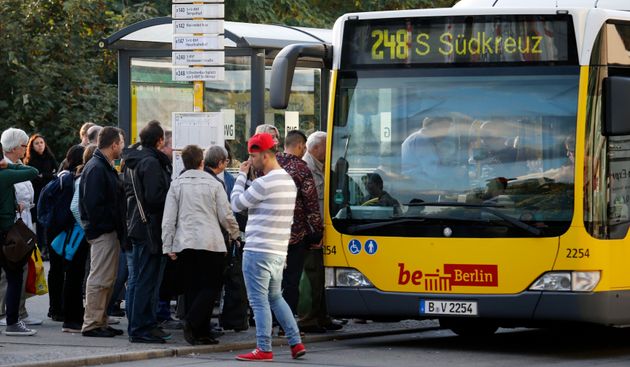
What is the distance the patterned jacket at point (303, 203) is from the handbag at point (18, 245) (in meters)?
2.22

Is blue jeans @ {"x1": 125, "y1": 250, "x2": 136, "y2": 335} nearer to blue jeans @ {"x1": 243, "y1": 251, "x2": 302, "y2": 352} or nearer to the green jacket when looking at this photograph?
the green jacket

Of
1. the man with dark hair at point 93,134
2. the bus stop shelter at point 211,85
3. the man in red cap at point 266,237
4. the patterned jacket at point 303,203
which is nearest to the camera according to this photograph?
the man in red cap at point 266,237

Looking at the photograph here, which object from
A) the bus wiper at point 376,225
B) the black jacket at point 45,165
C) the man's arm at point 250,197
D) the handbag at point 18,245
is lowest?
the handbag at point 18,245

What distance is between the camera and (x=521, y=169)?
11953 mm

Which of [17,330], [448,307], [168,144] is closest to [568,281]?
[448,307]

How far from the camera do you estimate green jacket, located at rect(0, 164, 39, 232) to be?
41.3ft

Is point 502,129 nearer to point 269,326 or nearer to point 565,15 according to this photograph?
point 565,15

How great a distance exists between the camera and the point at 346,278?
12.5 m

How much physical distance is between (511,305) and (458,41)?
2.20 m

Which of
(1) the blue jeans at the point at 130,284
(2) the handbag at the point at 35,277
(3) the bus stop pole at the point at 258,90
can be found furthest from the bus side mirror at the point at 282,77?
(3) the bus stop pole at the point at 258,90

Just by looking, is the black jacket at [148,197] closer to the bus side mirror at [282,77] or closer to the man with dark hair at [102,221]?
the man with dark hair at [102,221]

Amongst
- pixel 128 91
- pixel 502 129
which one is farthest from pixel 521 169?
pixel 128 91

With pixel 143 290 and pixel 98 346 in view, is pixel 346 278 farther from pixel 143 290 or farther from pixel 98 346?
pixel 98 346

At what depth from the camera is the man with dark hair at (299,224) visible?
12.8 meters
